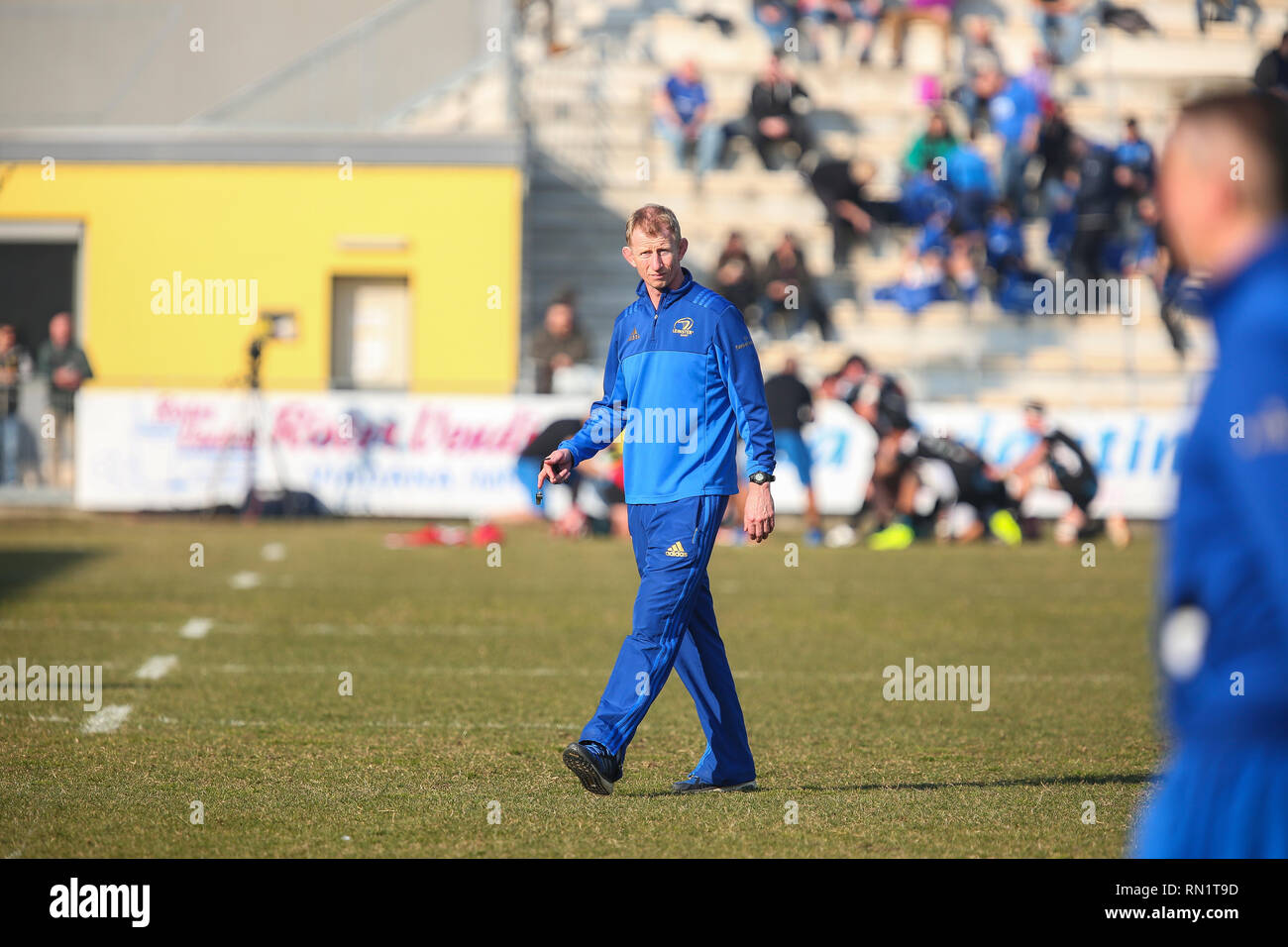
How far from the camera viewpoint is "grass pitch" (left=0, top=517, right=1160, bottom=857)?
235 inches

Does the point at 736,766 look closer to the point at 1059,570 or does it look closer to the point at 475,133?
the point at 1059,570

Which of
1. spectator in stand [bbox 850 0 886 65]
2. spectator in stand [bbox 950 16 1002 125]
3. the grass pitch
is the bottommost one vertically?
the grass pitch


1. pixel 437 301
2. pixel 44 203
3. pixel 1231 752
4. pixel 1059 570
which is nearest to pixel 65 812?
pixel 1231 752

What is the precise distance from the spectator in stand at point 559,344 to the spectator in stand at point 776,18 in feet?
25.7

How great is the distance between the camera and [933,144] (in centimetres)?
2583

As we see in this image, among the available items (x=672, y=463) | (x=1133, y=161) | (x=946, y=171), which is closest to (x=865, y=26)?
(x=946, y=171)

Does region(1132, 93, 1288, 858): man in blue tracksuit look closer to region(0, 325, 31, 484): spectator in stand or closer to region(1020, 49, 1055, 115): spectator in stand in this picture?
region(0, 325, 31, 484): spectator in stand

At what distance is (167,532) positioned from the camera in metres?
19.6

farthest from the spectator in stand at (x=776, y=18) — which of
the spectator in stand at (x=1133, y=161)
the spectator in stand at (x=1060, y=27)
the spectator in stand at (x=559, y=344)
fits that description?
the spectator in stand at (x=559, y=344)

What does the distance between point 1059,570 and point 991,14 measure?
15.5 meters

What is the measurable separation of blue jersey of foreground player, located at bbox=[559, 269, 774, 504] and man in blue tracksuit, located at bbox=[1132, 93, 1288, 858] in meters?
3.49

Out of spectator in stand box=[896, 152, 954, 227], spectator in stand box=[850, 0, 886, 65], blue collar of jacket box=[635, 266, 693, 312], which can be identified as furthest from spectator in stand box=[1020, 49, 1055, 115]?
blue collar of jacket box=[635, 266, 693, 312]

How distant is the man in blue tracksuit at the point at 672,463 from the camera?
6.29 meters
